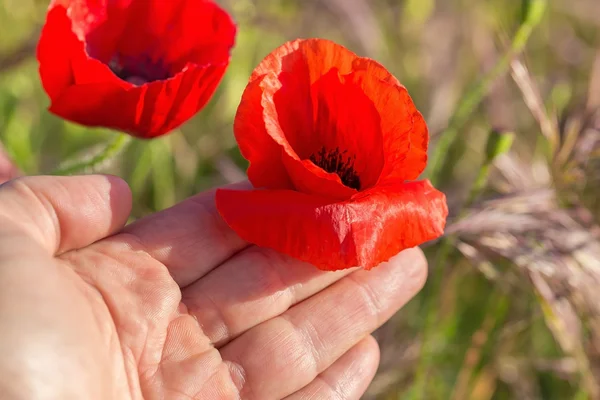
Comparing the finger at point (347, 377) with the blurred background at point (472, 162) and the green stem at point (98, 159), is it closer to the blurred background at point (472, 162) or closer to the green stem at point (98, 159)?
the blurred background at point (472, 162)

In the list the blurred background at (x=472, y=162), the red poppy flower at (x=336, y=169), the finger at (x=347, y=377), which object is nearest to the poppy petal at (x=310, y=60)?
the red poppy flower at (x=336, y=169)

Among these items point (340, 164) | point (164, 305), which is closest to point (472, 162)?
point (340, 164)

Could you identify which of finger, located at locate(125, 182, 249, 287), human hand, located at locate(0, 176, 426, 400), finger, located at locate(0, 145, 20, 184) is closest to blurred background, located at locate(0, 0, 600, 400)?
finger, located at locate(0, 145, 20, 184)

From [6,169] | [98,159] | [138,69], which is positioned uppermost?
[138,69]

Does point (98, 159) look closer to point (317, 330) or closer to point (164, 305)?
point (164, 305)

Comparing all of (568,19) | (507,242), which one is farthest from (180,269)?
(568,19)

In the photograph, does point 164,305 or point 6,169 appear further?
point 6,169

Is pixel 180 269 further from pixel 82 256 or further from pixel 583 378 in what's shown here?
pixel 583 378

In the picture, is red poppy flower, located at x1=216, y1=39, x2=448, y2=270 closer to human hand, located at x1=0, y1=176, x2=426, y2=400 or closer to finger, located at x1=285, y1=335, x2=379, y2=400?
human hand, located at x1=0, y1=176, x2=426, y2=400
